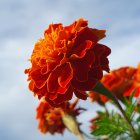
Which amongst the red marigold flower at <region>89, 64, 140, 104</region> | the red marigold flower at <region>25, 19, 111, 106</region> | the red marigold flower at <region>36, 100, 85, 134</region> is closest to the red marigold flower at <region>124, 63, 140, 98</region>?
the red marigold flower at <region>89, 64, 140, 104</region>

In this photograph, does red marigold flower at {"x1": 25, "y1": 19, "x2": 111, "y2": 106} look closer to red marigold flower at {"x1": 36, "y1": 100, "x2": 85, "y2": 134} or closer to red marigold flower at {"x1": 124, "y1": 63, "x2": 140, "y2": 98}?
red marigold flower at {"x1": 124, "y1": 63, "x2": 140, "y2": 98}

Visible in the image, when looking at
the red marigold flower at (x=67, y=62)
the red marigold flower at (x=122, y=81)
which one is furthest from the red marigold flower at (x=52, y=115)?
the red marigold flower at (x=67, y=62)

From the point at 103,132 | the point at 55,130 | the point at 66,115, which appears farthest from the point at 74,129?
the point at 103,132

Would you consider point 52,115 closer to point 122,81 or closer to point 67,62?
point 122,81

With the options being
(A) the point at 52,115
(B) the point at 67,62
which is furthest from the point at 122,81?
(B) the point at 67,62

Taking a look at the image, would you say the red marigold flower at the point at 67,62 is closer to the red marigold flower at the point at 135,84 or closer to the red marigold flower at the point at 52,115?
the red marigold flower at the point at 135,84
